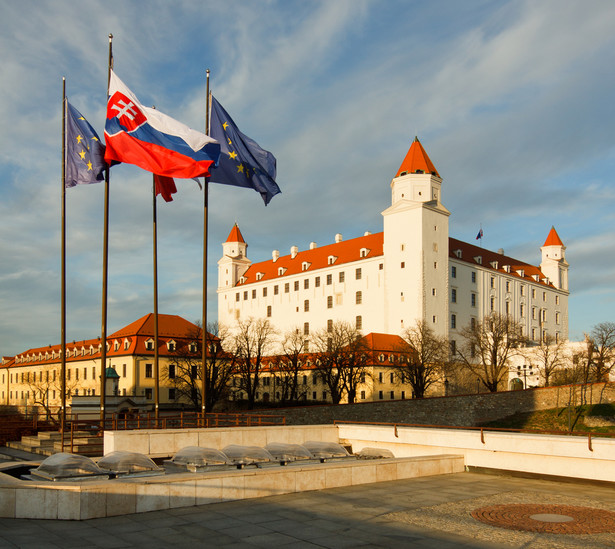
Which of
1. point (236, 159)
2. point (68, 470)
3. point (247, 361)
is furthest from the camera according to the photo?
point (247, 361)

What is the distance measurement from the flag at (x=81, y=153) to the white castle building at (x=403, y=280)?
206 ft

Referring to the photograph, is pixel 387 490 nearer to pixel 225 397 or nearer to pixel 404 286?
pixel 225 397

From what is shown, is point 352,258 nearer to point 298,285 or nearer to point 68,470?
point 298,285

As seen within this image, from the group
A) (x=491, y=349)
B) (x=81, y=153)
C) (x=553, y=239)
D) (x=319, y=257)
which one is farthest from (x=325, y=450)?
(x=553, y=239)

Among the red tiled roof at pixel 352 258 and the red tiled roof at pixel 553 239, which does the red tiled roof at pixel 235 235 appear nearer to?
the red tiled roof at pixel 352 258

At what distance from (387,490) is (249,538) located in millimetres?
5986

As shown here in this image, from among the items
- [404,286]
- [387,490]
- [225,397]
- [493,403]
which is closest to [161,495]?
[387,490]

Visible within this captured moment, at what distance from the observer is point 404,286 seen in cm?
8462

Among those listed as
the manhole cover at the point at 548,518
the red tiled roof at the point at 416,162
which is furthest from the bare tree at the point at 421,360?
the manhole cover at the point at 548,518

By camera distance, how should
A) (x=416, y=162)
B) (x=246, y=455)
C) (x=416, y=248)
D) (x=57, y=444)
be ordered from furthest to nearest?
(x=416, y=162)
(x=416, y=248)
(x=57, y=444)
(x=246, y=455)

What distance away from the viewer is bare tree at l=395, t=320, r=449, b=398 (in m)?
69.9

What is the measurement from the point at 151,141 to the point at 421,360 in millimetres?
53347

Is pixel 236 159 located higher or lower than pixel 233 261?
lower

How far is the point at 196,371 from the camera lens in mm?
73062
